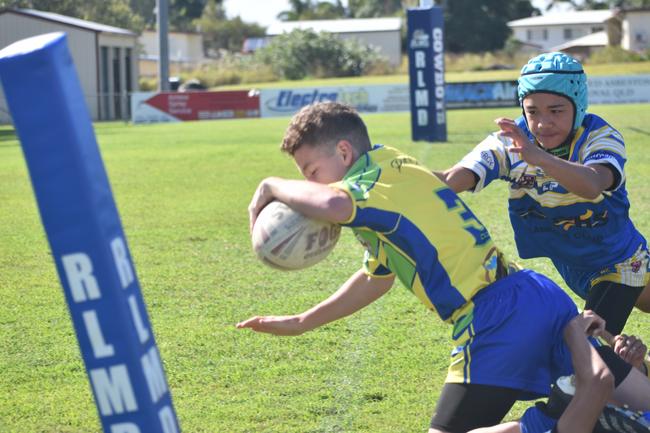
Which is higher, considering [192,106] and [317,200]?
[317,200]

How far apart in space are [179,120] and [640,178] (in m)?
26.0

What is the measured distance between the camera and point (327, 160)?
3611 mm

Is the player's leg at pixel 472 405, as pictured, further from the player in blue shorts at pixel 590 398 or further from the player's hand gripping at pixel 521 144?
the player's hand gripping at pixel 521 144

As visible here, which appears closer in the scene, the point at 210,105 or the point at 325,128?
the point at 325,128

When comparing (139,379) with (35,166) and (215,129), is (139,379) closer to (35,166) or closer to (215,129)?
(35,166)

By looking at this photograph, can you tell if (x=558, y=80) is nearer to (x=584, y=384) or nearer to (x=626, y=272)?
(x=626, y=272)

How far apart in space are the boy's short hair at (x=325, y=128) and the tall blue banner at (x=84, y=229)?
36.1 inches

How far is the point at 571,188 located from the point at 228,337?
303cm

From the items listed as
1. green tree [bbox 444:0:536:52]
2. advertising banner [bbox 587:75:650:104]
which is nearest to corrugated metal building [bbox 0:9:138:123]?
advertising banner [bbox 587:75:650:104]

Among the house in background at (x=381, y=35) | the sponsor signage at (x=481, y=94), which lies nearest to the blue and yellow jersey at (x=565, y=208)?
the sponsor signage at (x=481, y=94)

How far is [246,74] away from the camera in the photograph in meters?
68.7

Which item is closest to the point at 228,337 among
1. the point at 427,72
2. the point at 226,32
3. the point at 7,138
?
the point at 427,72

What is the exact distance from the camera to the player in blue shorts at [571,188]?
14.7ft

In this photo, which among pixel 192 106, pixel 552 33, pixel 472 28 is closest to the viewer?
pixel 192 106
